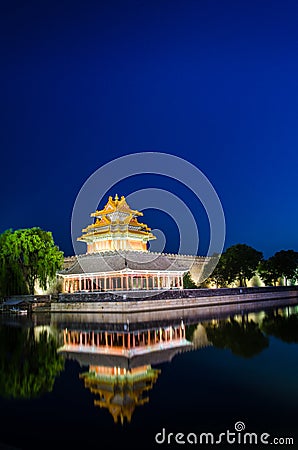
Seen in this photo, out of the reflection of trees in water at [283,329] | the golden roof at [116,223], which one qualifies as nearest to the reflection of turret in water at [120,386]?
the reflection of trees in water at [283,329]

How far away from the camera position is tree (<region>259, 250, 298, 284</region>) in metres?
46.0

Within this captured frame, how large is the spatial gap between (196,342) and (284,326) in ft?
19.4

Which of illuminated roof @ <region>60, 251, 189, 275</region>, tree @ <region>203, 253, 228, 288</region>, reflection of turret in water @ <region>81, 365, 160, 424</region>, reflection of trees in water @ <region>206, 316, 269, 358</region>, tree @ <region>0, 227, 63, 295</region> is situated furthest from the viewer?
tree @ <region>203, 253, 228, 288</region>

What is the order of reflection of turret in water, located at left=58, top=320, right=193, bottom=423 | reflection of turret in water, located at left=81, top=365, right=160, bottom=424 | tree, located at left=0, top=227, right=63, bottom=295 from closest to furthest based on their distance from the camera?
reflection of turret in water, located at left=81, top=365, right=160, bottom=424, reflection of turret in water, located at left=58, top=320, right=193, bottom=423, tree, located at left=0, top=227, right=63, bottom=295

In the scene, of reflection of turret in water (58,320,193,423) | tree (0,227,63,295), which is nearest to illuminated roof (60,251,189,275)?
tree (0,227,63,295)

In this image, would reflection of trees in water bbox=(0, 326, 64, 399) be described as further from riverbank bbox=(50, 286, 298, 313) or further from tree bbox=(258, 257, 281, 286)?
tree bbox=(258, 257, 281, 286)

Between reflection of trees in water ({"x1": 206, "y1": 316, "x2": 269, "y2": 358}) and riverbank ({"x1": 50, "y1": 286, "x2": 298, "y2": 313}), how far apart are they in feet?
24.6

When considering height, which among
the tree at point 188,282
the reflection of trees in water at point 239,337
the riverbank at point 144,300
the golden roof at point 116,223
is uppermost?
the golden roof at point 116,223

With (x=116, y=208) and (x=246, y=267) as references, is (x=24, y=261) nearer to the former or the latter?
(x=116, y=208)

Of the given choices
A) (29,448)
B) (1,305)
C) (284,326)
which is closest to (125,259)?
(1,305)

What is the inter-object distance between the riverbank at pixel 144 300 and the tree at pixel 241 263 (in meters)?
7.80

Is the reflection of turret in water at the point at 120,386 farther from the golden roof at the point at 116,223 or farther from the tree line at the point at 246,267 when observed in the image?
the tree line at the point at 246,267

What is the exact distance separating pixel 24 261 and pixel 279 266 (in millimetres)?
28952

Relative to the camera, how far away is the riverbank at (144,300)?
25.0m
